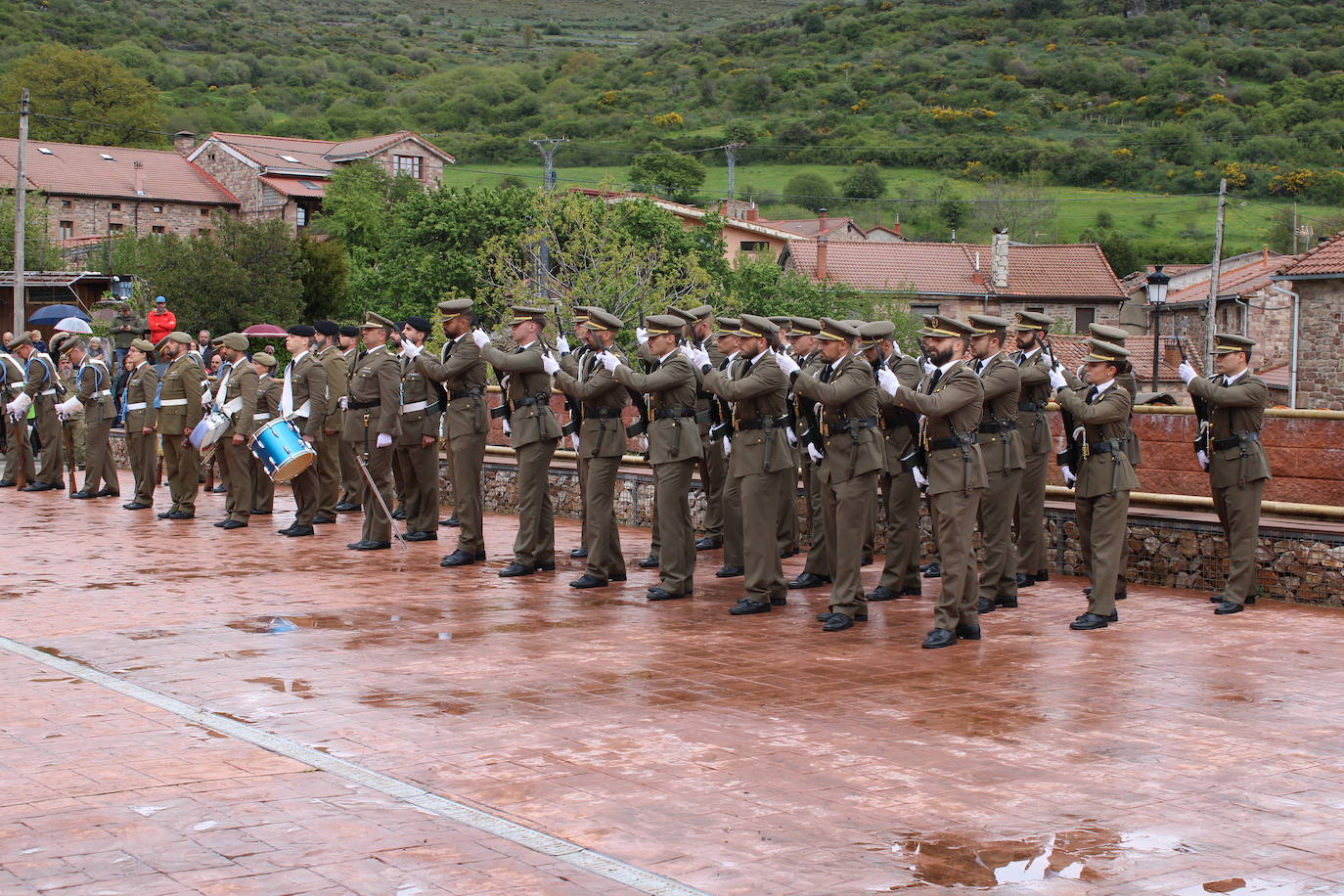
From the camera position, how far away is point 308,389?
14.8m

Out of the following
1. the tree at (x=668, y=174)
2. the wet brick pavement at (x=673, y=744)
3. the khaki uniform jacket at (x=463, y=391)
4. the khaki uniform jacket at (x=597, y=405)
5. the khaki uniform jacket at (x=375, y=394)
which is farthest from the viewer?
the tree at (x=668, y=174)

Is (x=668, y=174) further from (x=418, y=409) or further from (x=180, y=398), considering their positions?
(x=418, y=409)

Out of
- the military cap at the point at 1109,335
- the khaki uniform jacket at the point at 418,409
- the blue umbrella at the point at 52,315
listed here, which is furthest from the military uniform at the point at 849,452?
the blue umbrella at the point at 52,315

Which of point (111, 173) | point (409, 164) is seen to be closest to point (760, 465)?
point (111, 173)

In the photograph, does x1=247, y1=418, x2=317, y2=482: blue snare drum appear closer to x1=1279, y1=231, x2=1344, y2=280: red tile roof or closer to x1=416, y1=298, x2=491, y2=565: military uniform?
x1=416, y1=298, x2=491, y2=565: military uniform

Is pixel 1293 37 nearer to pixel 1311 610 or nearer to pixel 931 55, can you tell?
pixel 931 55

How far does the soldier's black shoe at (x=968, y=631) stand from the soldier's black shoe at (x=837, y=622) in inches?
28.8

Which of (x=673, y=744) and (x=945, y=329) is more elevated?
(x=945, y=329)

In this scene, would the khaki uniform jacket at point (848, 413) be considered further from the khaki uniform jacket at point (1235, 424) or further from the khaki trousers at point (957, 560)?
the khaki uniform jacket at point (1235, 424)

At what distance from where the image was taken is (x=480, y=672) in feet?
26.0

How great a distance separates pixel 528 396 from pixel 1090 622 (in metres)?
4.80

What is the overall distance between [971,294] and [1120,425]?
5808 cm

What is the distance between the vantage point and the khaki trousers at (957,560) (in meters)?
8.89

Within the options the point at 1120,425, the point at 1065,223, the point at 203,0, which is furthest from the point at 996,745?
the point at 203,0
